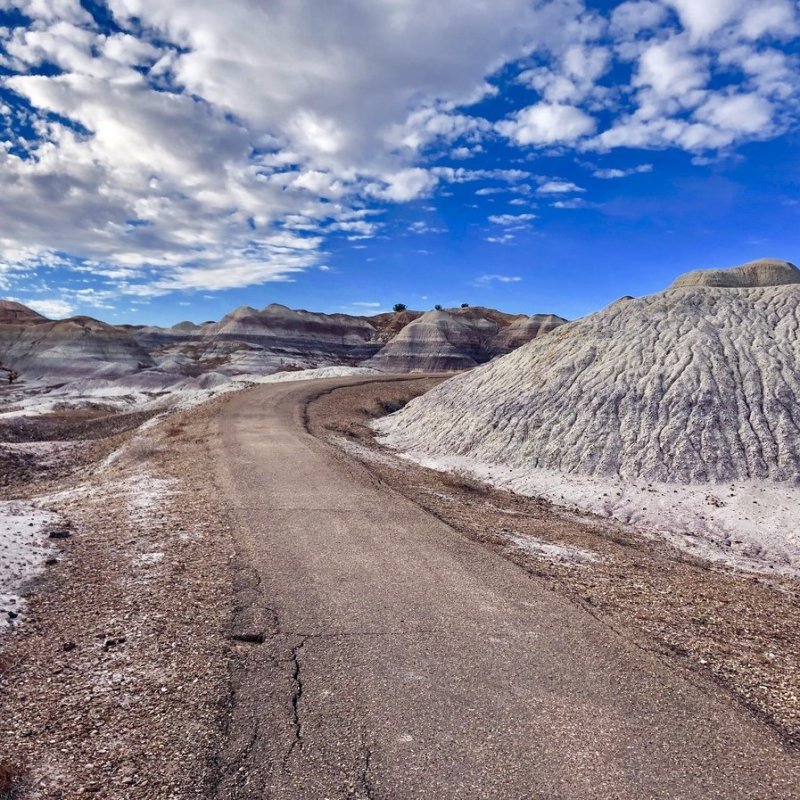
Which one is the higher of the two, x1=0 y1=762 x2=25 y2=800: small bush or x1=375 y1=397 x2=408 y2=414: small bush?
x1=375 y1=397 x2=408 y2=414: small bush

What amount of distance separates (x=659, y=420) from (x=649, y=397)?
109 centimetres

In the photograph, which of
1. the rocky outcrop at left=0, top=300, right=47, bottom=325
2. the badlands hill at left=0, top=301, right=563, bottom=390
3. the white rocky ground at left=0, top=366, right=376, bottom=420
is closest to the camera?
the white rocky ground at left=0, top=366, right=376, bottom=420

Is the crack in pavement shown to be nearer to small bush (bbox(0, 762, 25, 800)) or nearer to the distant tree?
small bush (bbox(0, 762, 25, 800))

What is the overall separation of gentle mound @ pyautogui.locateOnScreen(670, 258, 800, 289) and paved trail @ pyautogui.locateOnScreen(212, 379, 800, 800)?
22.7 m

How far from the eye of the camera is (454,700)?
5027 millimetres

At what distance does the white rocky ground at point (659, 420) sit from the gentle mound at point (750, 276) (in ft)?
0.44

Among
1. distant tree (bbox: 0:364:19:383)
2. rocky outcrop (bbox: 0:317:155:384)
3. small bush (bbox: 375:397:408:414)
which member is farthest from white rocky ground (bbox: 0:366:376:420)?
small bush (bbox: 375:397:408:414)

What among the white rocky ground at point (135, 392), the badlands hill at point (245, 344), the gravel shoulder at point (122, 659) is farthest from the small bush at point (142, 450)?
the badlands hill at point (245, 344)

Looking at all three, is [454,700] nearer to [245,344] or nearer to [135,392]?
[135,392]

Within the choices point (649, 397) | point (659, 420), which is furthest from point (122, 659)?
point (649, 397)

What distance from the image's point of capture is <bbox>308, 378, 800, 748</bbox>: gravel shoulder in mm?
5746

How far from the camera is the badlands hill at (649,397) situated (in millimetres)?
16641

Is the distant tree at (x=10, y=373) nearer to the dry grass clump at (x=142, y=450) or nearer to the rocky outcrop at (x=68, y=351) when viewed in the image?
the rocky outcrop at (x=68, y=351)

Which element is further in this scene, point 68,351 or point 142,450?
point 68,351
